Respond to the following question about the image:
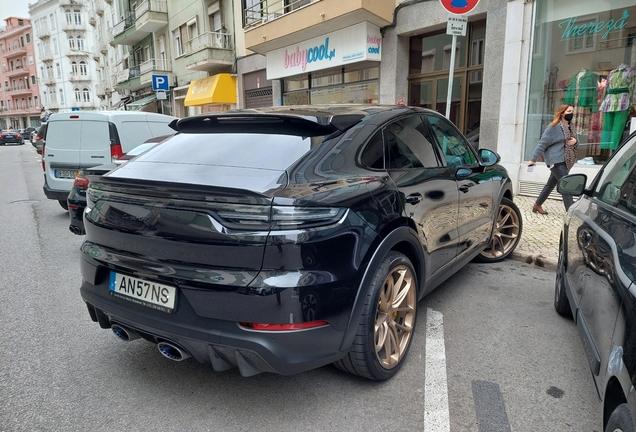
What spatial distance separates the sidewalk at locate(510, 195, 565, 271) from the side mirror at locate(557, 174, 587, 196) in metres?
2.00

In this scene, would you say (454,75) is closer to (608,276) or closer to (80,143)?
(80,143)

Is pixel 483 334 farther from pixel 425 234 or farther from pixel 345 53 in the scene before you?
pixel 345 53

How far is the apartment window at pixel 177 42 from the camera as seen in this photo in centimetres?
2325

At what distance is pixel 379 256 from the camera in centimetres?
248

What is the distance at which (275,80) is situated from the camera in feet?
51.6

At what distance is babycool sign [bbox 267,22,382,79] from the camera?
11039 millimetres

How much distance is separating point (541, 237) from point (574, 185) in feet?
9.72

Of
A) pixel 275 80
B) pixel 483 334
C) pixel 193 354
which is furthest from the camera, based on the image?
pixel 275 80

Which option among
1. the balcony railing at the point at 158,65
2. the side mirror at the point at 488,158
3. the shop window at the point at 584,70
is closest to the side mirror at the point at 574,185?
the side mirror at the point at 488,158

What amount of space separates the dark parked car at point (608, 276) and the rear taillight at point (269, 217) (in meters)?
1.29

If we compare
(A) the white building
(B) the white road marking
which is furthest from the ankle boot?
(A) the white building

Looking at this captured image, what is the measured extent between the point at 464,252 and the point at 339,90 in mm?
10093

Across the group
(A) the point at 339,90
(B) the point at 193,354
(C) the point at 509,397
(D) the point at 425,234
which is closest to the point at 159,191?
(B) the point at 193,354

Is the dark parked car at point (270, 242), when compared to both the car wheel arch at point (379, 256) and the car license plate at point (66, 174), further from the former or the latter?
the car license plate at point (66, 174)
